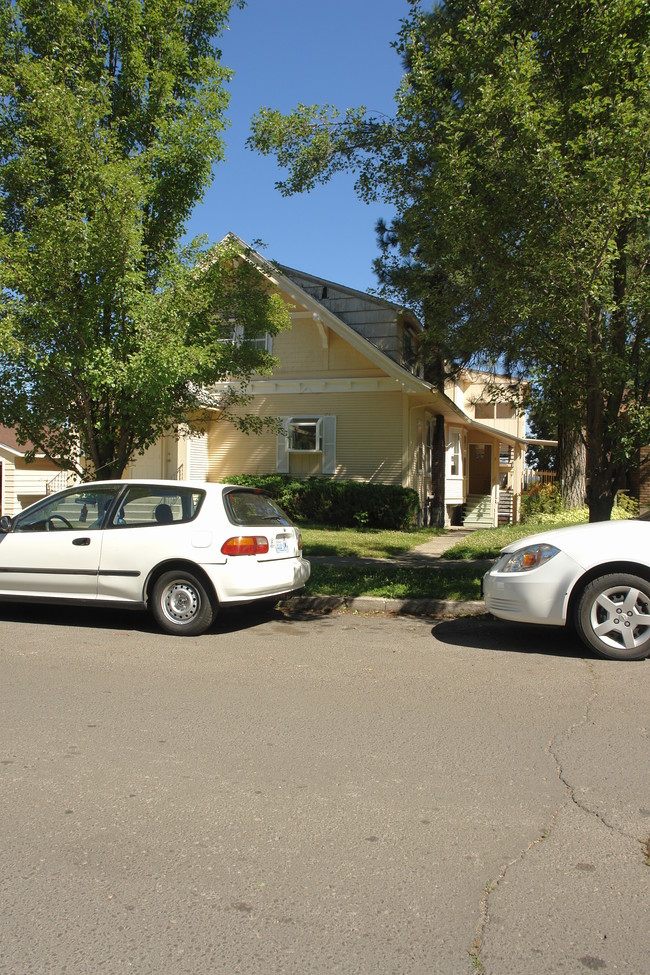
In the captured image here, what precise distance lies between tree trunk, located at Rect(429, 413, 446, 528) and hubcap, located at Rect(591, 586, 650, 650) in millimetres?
15001

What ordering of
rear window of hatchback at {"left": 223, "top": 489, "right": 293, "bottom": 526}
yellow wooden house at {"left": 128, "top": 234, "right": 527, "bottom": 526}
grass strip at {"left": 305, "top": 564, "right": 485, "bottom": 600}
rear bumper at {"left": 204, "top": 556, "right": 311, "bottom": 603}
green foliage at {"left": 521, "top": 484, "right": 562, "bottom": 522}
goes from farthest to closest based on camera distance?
green foliage at {"left": 521, "top": 484, "right": 562, "bottom": 522}, yellow wooden house at {"left": 128, "top": 234, "right": 527, "bottom": 526}, grass strip at {"left": 305, "top": 564, "right": 485, "bottom": 600}, rear window of hatchback at {"left": 223, "top": 489, "right": 293, "bottom": 526}, rear bumper at {"left": 204, "top": 556, "right": 311, "bottom": 603}

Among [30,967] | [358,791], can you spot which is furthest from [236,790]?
[30,967]

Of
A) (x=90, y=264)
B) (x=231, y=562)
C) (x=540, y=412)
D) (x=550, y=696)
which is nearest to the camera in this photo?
(x=550, y=696)

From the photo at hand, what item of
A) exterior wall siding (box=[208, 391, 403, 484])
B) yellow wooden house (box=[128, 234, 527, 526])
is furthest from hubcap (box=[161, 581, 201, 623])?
exterior wall siding (box=[208, 391, 403, 484])

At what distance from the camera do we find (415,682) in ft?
19.1

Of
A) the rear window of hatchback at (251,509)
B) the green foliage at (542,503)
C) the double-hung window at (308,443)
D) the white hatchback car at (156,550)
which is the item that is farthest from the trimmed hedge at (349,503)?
the white hatchback car at (156,550)

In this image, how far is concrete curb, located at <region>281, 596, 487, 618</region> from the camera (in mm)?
8594

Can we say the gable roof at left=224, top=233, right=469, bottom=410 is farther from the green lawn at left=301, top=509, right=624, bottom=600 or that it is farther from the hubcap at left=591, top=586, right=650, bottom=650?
the hubcap at left=591, top=586, right=650, bottom=650

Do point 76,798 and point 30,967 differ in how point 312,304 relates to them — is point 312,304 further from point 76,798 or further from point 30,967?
point 30,967

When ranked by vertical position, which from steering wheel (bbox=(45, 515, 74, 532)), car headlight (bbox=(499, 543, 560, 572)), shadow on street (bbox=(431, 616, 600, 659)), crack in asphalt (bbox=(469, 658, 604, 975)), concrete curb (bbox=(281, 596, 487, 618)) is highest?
steering wheel (bbox=(45, 515, 74, 532))

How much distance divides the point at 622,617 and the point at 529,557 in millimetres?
901

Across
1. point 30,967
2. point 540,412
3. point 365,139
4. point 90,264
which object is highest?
point 365,139

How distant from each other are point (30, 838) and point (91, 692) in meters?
2.19

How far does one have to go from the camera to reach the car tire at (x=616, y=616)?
6309 millimetres
